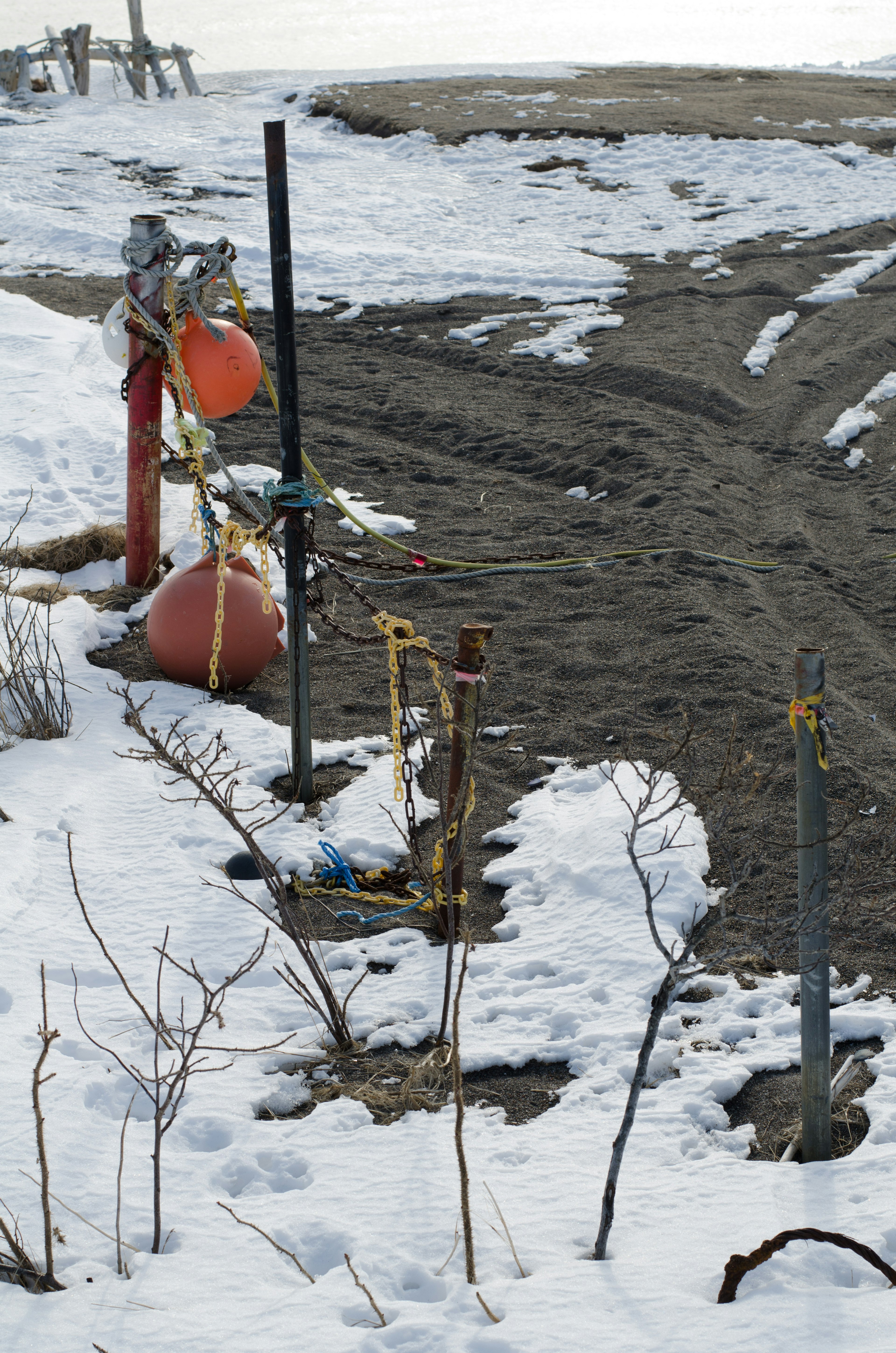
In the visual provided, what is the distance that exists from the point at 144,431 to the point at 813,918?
4.05m

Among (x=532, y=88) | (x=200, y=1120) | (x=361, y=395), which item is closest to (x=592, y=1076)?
(x=200, y=1120)

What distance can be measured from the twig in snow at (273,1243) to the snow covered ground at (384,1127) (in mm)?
19

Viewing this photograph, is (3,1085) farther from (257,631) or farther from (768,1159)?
(257,631)

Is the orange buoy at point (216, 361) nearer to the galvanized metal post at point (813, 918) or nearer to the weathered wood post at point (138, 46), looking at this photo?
the galvanized metal post at point (813, 918)

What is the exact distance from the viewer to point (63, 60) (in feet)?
73.6

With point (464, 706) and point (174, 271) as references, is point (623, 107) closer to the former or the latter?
point (174, 271)

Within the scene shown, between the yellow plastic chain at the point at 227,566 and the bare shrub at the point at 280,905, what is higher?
the yellow plastic chain at the point at 227,566

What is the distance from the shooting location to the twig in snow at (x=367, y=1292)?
1.81 m

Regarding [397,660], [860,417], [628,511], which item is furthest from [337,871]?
[860,417]

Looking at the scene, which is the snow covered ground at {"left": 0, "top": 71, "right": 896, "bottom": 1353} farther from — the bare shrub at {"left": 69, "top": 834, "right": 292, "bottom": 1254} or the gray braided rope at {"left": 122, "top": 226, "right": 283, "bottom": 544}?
the gray braided rope at {"left": 122, "top": 226, "right": 283, "bottom": 544}

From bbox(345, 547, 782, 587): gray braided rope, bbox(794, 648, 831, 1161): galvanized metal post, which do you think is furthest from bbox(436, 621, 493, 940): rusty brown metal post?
bbox(345, 547, 782, 587): gray braided rope

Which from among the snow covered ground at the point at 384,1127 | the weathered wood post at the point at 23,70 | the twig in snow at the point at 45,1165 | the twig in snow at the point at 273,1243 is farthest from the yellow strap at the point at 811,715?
the weathered wood post at the point at 23,70

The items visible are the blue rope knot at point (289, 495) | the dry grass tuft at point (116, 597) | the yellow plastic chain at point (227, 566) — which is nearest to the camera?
the blue rope knot at point (289, 495)

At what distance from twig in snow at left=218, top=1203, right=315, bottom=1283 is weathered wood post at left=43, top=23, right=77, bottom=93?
25369 mm
